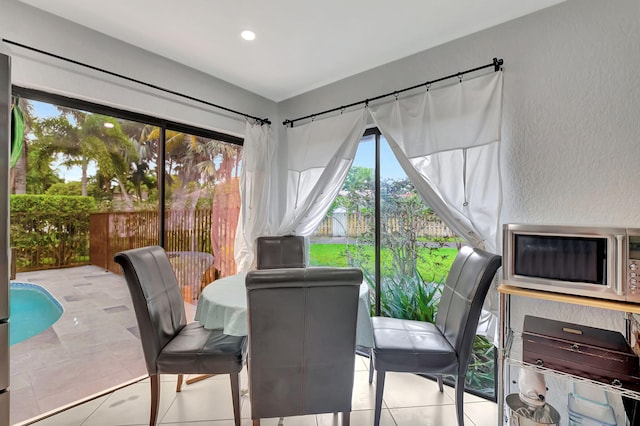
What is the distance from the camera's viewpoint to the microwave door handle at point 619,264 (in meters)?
1.23

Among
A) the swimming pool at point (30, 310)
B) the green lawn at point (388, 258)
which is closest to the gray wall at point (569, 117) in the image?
the green lawn at point (388, 258)

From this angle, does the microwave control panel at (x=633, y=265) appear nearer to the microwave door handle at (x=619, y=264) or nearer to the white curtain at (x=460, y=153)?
the microwave door handle at (x=619, y=264)

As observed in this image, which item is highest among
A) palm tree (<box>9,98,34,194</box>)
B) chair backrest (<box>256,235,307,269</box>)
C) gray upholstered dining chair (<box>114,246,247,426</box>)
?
palm tree (<box>9,98,34,194</box>)

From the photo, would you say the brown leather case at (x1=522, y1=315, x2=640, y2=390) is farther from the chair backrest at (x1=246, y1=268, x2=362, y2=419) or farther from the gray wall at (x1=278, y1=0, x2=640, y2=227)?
the chair backrest at (x1=246, y1=268, x2=362, y2=419)

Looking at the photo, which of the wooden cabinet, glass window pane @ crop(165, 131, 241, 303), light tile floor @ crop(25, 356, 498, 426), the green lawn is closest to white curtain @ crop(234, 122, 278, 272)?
glass window pane @ crop(165, 131, 241, 303)

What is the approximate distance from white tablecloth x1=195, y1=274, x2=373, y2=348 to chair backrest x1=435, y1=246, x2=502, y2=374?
1.63 feet

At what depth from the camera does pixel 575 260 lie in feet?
4.46

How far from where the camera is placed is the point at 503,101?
1.94 m

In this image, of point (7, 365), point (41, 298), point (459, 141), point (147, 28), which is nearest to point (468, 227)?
point (459, 141)

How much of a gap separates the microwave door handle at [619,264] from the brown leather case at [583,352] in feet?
0.99

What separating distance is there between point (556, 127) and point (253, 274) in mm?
1932

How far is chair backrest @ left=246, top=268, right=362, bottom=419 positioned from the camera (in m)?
1.24

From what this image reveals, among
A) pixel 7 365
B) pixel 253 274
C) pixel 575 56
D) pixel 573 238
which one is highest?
pixel 575 56

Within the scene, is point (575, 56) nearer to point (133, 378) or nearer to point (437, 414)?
point (437, 414)
